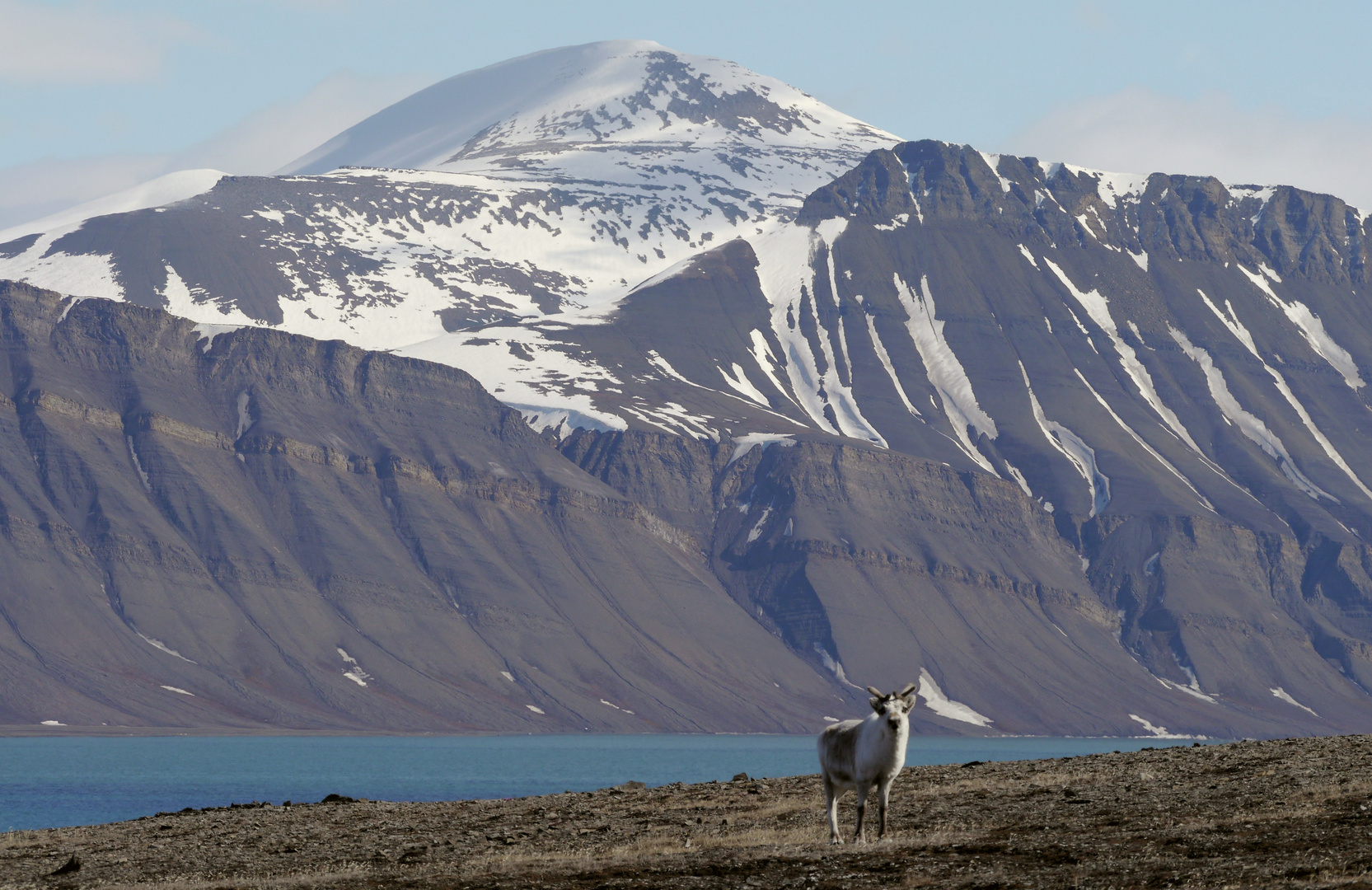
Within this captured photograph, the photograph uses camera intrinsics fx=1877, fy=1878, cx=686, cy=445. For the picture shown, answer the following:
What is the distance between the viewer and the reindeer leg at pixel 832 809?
34.5m

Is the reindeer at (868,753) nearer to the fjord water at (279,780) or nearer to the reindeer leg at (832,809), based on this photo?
the reindeer leg at (832,809)

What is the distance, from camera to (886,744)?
112 ft

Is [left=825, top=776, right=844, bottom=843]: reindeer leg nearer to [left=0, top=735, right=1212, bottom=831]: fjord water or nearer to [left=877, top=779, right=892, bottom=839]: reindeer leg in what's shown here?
[left=877, top=779, right=892, bottom=839]: reindeer leg

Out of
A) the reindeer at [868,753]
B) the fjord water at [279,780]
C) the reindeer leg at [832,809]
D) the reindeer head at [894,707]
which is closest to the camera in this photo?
the reindeer head at [894,707]

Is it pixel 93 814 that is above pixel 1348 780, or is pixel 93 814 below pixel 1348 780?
below

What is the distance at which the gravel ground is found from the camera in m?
29.7

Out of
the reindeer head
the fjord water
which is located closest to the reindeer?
the reindeer head

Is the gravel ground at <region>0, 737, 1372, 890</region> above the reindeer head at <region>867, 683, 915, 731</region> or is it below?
below

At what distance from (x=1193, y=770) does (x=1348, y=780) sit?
6778 millimetres

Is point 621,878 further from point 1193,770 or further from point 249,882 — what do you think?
point 1193,770

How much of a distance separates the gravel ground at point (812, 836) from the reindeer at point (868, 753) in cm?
115

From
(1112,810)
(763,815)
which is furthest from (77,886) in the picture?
(1112,810)

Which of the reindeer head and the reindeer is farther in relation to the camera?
the reindeer

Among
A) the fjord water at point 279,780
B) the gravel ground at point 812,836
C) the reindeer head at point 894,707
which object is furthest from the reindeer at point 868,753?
the fjord water at point 279,780
